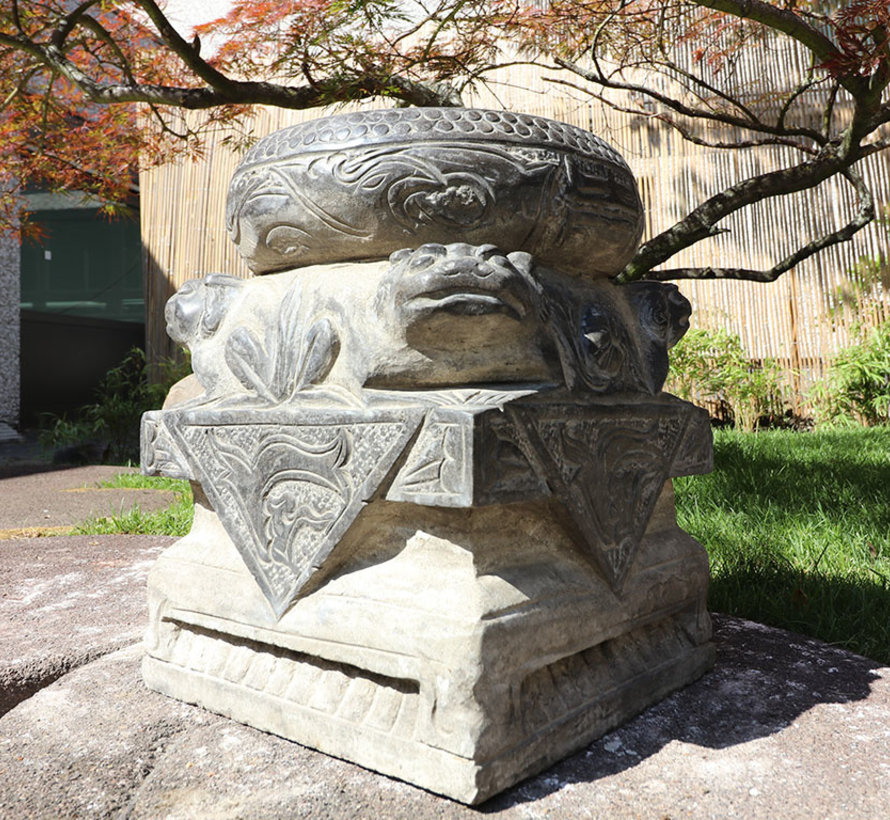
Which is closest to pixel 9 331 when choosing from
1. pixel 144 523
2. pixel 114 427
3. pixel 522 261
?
pixel 114 427

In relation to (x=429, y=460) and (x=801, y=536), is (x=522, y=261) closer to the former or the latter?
(x=429, y=460)

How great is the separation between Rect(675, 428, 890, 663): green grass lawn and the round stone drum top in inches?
39.5

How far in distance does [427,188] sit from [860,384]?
195 inches

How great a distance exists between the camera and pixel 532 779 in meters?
1.04

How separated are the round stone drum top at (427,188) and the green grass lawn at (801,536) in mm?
1003

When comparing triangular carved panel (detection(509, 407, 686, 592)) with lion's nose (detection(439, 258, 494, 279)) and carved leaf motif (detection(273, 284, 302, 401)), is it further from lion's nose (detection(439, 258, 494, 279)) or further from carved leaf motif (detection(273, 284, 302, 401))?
carved leaf motif (detection(273, 284, 302, 401))

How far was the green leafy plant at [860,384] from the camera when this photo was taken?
5109mm

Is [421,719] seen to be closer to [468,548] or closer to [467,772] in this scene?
[467,772]

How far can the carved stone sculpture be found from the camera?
41.3 inches

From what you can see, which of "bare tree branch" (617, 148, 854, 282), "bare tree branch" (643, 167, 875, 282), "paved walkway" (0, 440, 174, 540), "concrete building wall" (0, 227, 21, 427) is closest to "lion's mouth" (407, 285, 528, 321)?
"bare tree branch" (617, 148, 854, 282)

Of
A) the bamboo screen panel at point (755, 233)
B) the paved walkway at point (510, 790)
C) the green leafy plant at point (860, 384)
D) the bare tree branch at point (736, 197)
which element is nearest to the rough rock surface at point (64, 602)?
the paved walkway at point (510, 790)

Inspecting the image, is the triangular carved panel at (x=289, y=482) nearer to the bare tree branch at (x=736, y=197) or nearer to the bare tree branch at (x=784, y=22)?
the bare tree branch at (x=784, y=22)

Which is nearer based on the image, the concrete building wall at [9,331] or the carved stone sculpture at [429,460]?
the carved stone sculpture at [429,460]

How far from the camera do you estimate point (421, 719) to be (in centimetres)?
103
